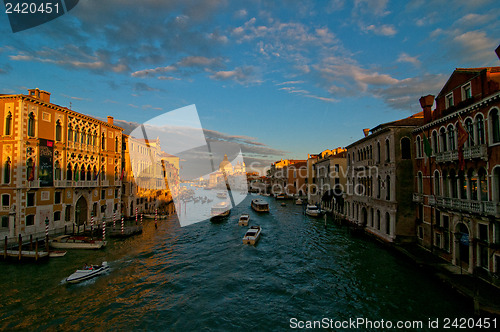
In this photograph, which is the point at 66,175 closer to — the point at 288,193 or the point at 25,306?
the point at 25,306

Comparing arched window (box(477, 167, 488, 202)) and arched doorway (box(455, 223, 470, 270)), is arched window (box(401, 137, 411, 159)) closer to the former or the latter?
arched doorway (box(455, 223, 470, 270))

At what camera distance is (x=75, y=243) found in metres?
24.7

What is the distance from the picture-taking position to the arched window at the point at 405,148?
80.4 feet

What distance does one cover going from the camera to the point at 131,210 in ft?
141

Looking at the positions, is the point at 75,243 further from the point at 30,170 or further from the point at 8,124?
the point at 8,124

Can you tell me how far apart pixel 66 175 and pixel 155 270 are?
16.4 m

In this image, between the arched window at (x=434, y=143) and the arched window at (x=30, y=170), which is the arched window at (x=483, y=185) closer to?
the arched window at (x=434, y=143)

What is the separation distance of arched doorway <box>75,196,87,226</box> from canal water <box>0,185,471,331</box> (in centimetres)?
808

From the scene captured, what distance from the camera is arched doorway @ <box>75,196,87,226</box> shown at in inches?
1223

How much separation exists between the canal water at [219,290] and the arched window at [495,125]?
8.93 m

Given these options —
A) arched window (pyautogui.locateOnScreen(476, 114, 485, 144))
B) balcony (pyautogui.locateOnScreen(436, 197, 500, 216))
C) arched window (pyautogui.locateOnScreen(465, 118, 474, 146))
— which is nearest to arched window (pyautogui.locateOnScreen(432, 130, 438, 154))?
balcony (pyautogui.locateOnScreen(436, 197, 500, 216))

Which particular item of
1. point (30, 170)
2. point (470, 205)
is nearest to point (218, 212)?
point (30, 170)

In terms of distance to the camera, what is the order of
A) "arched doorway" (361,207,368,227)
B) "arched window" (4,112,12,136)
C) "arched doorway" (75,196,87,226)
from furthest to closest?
"arched doorway" (361,207,368,227) → "arched doorway" (75,196,87,226) → "arched window" (4,112,12,136)

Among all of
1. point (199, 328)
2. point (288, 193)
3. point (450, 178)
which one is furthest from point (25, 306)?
point (288, 193)
